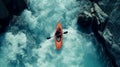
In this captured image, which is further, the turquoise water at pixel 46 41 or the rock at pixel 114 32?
the turquoise water at pixel 46 41

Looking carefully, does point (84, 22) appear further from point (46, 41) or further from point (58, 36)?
point (46, 41)

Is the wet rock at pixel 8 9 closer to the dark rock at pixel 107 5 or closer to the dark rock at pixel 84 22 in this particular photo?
the dark rock at pixel 84 22

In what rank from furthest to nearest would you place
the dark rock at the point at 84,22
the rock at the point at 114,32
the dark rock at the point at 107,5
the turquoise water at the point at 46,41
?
the dark rock at the point at 84,22, the dark rock at the point at 107,5, the turquoise water at the point at 46,41, the rock at the point at 114,32

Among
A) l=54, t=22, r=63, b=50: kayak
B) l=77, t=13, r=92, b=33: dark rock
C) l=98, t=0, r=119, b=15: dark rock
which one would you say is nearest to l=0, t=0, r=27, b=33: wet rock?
l=54, t=22, r=63, b=50: kayak

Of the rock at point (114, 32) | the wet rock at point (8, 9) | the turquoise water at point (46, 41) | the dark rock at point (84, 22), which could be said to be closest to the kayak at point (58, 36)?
the turquoise water at point (46, 41)

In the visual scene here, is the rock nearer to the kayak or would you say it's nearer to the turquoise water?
the turquoise water

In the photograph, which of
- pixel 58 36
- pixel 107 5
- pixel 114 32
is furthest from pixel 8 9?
pixel 114 32

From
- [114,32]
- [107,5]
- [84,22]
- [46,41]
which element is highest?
[107,5]

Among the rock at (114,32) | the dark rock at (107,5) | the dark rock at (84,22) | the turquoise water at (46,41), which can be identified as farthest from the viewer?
the dark rock at (84,22)
